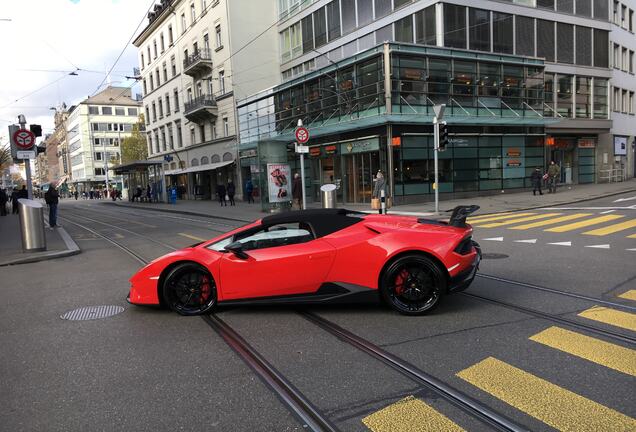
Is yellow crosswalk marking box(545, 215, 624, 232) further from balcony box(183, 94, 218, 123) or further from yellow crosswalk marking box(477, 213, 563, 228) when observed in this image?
balcony box(183, 94, 218, 123)

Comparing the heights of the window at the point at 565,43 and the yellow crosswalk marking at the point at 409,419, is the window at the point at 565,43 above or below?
above

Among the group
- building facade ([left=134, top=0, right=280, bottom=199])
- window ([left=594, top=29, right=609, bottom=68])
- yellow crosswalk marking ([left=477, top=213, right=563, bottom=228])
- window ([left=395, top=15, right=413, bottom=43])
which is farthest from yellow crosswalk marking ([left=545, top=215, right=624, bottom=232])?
building facade ([left=134, top=0, right=280, bottom=199])

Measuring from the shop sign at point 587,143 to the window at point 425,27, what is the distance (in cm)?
1602

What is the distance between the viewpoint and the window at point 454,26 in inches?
968

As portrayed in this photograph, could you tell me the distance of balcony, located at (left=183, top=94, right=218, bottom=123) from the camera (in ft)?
131

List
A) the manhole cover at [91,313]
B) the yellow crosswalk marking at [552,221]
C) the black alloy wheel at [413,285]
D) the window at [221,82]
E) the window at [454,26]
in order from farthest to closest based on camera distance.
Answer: the window at [221,82] < the window at [454,26] < the yellow crosswalk marking at [552,221] < the manhole cover at [91,313] < the black alloy wheel at [413,285]

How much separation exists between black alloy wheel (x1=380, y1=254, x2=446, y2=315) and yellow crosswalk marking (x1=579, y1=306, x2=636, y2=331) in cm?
162

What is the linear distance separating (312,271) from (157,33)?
181 ft

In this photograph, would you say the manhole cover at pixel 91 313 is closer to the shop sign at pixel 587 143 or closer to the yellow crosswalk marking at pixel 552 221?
A: the yellow crosswalk marking at pixel 552 221

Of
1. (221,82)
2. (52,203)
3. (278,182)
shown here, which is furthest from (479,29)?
(52,203)

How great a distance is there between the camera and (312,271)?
5.27 meters

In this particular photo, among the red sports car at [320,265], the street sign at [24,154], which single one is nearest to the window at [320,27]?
the street sign at [24,154]

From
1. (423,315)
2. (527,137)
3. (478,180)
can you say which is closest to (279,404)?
(423,315)

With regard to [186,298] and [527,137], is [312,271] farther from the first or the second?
[527,137]
